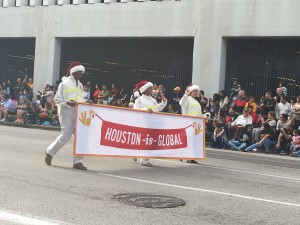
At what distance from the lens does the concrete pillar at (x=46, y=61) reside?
30.5 m

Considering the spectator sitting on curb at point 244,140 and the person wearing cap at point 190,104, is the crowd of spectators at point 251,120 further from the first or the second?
the person wearing cap at point 190,104

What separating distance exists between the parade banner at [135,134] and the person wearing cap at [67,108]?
0.29 metres

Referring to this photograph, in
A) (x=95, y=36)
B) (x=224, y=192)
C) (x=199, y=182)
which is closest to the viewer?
(x=224, y=192)

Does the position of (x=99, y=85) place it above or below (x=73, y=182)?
above

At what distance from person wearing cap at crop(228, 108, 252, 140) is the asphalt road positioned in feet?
21.1

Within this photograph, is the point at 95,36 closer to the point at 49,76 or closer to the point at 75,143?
the point at 49,76

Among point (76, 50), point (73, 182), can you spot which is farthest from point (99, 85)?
point (73, 182)

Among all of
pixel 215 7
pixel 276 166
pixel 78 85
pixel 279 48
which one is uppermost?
pixel 215 7

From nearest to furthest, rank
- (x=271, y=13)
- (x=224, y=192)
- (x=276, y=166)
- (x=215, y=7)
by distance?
1. (x=224, y=192)
2. (x=276, y=166)
3. (x=271, y=13)
4. (x=215, y=7)

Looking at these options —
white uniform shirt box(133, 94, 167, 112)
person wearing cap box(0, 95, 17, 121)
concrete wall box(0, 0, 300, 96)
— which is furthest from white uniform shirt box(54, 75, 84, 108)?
person wearing cap box(0, 95, 17, 121)

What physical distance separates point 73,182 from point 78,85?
2591 millimetres

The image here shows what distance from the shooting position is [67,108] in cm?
1020

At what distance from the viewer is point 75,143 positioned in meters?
9.77

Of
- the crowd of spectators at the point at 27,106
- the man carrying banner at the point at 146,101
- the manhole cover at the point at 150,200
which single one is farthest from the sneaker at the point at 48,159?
the crowd of spectators at the point at 27,106
